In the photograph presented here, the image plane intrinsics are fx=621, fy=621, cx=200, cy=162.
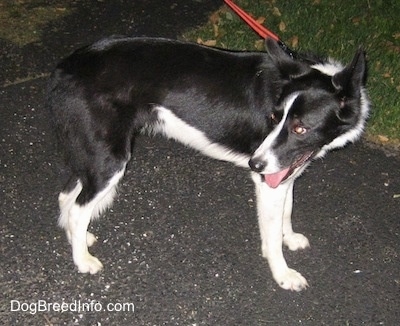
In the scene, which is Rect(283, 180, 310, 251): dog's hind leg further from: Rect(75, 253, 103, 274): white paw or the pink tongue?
Rect(75, 253, 103, 274): white paw

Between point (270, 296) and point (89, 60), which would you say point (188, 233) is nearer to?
point (270, 296)

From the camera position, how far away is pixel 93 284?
422cm

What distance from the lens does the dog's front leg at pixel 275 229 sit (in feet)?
13.3

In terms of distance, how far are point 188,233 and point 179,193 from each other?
486 mm

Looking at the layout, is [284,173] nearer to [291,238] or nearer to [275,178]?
[275,178]

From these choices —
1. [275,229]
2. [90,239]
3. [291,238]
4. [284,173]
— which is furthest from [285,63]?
[90,239]

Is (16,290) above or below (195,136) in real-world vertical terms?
below

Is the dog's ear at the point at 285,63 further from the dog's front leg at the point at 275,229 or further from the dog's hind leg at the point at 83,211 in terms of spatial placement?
the dog's hind leg at the point at 83,211

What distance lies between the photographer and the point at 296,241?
15.2ft

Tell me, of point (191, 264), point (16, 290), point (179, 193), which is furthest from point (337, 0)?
point (16, 290)

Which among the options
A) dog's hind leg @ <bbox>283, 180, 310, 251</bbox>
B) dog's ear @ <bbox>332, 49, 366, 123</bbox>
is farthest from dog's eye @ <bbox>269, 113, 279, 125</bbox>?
dog's hind leg @ <bbox>283, 180, 310, 251</bbox>

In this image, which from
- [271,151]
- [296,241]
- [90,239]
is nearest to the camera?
[271,151]

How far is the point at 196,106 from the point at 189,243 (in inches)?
44.9

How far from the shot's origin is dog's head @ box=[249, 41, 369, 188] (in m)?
3.63
